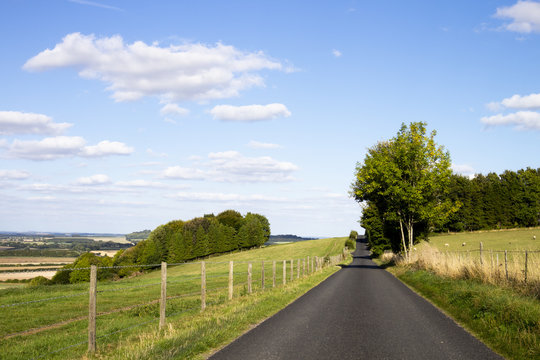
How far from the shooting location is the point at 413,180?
4472 centimetres

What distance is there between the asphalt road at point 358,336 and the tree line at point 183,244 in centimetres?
7334

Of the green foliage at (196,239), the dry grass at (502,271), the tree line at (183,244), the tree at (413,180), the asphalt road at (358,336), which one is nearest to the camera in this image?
the asphalt road at (358,336)

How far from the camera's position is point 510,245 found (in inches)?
2421

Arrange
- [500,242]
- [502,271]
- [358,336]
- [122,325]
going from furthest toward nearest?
[500,242], [502,271], [122,325], [358,336]

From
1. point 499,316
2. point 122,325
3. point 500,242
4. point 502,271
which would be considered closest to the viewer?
point 499,316

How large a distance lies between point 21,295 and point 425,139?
131 ft

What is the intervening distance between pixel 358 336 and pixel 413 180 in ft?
124

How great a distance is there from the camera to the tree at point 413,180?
43.1m

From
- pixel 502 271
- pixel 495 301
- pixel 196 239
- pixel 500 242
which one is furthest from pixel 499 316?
pixel 196 239

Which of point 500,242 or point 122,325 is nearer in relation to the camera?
point 122,325

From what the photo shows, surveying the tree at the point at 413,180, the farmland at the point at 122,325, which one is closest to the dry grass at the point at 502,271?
the farmland at the point at 122,325

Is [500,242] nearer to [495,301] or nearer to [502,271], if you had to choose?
[502,271]

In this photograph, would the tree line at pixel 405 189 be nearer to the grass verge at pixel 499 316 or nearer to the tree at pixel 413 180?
the tree at pixel 413 180

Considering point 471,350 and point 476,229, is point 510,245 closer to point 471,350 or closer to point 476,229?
point 476,229
